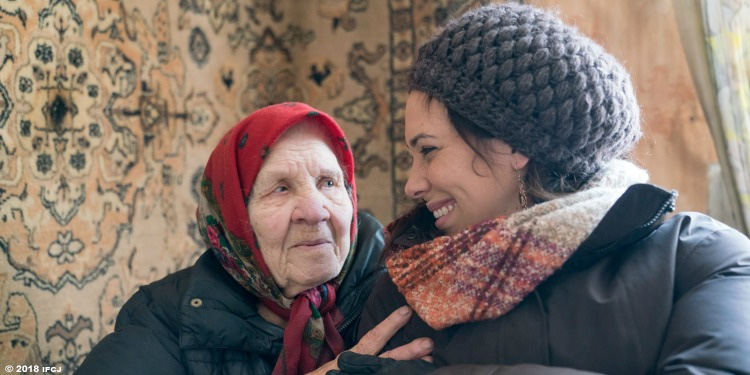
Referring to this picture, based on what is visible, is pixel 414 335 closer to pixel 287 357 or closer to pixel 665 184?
pixel 287 357

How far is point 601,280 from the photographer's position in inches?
55.8

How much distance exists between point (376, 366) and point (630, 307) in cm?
52

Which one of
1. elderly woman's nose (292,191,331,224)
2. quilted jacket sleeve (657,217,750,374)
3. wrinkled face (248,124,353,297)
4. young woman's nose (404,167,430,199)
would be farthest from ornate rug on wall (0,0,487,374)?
quilted jacket sleeve (657,217,750,374)

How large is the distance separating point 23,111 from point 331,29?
170 centimetres

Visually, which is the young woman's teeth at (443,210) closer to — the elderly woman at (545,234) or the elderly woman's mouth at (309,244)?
the elderly woman at (545,234)

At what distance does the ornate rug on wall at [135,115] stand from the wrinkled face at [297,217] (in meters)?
0.94

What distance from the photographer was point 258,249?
6.35 feet

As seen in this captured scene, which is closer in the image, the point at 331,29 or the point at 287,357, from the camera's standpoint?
the point at 287,357

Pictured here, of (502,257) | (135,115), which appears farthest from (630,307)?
(135,115)

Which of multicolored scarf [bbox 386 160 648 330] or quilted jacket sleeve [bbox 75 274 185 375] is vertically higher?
multicolored scarf [bbox 386 160 648 330]

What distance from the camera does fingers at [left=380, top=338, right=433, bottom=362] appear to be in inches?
60.0

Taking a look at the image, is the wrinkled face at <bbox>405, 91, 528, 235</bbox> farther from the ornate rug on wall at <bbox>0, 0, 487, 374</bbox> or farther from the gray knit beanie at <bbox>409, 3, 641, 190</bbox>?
the ornate rug on wall at <bbox>0, 0, 487, 374</bbox>

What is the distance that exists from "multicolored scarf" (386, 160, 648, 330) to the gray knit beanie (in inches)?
3.7

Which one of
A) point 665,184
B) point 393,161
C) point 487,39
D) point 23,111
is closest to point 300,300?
point 487,39
